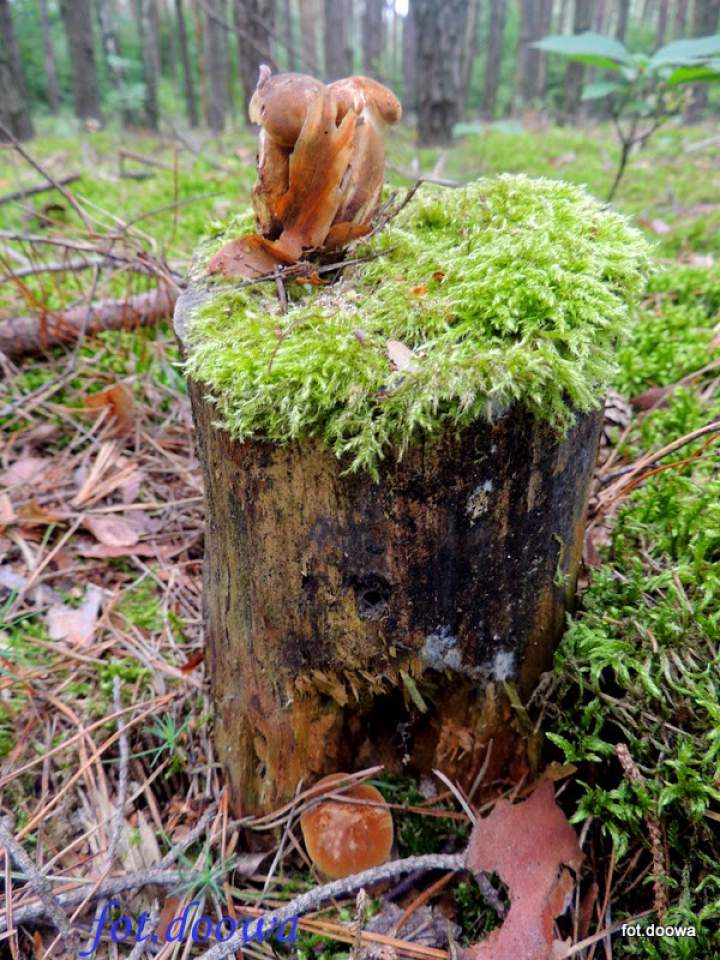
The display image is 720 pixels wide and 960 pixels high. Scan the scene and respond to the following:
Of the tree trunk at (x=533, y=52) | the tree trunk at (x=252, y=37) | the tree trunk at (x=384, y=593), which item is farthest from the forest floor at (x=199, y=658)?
the tree trunk at (x=533, y=52)

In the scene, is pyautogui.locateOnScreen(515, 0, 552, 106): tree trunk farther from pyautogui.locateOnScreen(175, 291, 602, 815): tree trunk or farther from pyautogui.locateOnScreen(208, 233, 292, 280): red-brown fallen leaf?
pyautogui.locateOnScreen(175, 291, 602, 815): tree trunk

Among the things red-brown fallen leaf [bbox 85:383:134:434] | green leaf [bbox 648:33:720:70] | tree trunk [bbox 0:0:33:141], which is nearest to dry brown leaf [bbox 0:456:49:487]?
red-brown fallen leaf [bbox 85:383:134:434]

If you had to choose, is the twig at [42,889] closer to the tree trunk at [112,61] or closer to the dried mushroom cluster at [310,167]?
the dried mushroom cluster at [310,167]

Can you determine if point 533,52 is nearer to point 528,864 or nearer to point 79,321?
point 79,321

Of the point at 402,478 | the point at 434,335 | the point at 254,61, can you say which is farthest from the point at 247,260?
the point at 254,61

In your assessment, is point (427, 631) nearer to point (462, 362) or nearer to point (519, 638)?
point (519, 638)
